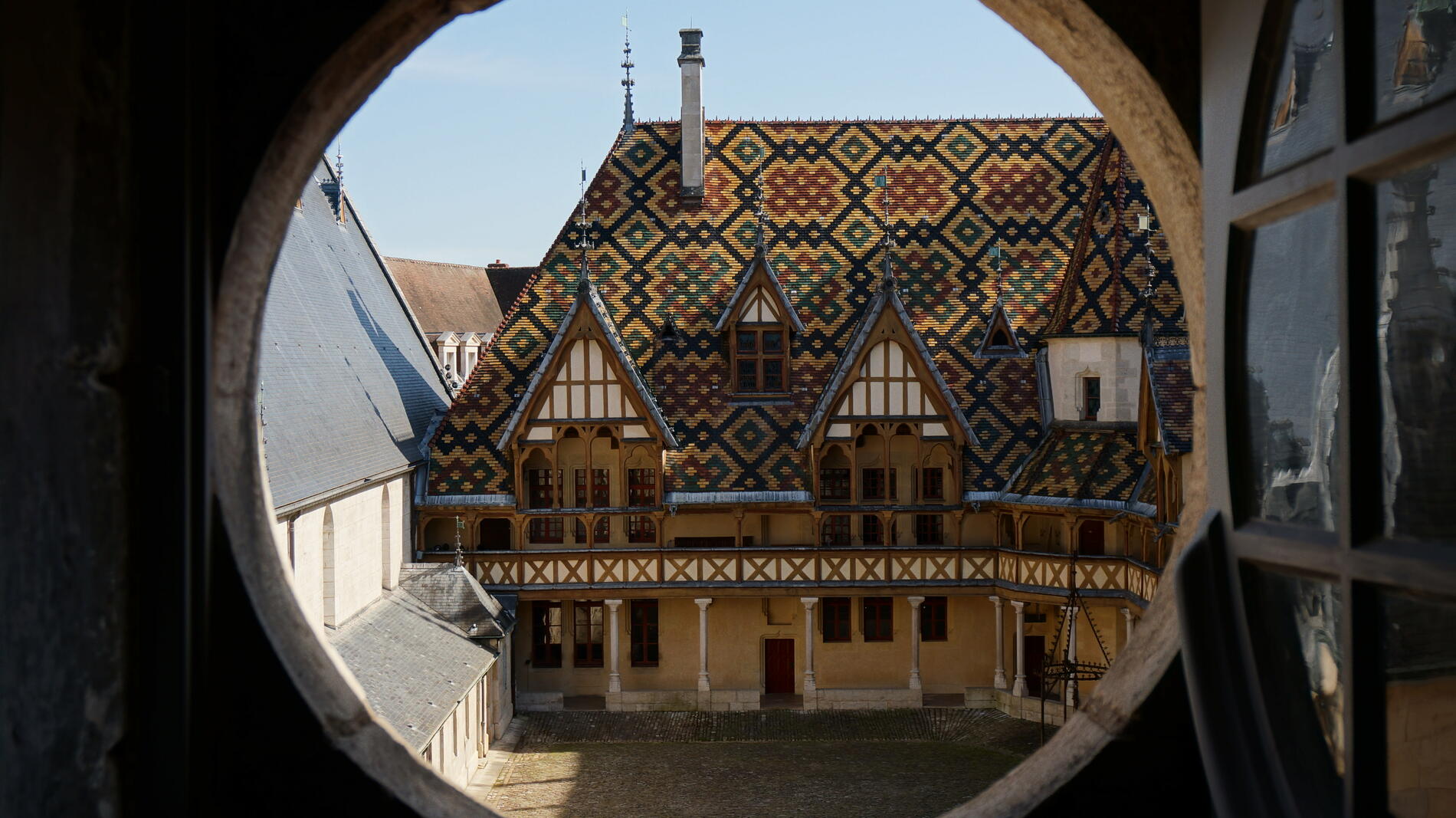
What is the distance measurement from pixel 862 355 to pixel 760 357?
2.11 m

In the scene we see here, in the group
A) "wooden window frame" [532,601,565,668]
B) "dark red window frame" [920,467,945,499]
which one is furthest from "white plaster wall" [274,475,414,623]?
"dark red window frame" [920,467,945,499]

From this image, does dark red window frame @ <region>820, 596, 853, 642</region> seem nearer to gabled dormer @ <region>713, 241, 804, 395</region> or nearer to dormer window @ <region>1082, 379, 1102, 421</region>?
gabled dormer @ <region>713, 241, 804, 395</region>

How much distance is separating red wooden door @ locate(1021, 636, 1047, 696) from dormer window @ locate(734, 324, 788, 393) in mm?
6294

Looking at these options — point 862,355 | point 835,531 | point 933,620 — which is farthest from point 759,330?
point 933,620

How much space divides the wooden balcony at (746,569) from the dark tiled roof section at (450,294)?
27216mm

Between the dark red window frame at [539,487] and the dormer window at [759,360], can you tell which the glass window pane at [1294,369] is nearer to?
the dark red window frame at [539,487]

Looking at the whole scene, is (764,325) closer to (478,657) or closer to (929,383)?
(929,383)

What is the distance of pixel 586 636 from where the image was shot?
22.8 m

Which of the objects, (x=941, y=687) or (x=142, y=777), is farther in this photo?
(x=941, y=687)

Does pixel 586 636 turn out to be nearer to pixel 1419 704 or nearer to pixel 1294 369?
pixel 1294 369

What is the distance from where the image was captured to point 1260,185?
1.87 meters

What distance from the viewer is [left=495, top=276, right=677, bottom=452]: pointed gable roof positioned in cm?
2177

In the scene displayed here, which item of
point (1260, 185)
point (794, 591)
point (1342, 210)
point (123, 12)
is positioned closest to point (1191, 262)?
point (1260, 185)

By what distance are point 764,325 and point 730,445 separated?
230 cm
